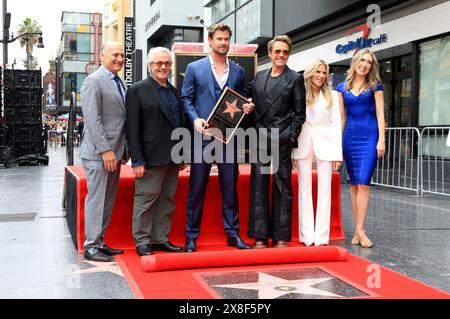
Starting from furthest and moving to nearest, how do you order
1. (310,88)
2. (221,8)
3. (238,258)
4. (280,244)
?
1. (221,8)
2. (310,88)
3. (280,244)
4. (238,258)

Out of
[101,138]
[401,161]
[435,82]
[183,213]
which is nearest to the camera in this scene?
[101,138]

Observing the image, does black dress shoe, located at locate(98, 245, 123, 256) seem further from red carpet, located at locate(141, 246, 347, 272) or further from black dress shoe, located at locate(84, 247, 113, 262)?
red carpet, located at locate(141, 246, 347, 272)

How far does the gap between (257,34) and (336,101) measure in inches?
559

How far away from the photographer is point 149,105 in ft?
15.6

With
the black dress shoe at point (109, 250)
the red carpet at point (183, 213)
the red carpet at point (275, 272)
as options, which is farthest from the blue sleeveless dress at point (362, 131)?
the black dress shoe at point (109, 250)

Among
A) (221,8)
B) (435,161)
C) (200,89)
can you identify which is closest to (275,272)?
(200,89)

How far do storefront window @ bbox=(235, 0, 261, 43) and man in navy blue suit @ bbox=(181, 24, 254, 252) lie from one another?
14.3 metres

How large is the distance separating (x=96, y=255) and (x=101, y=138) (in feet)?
3.37

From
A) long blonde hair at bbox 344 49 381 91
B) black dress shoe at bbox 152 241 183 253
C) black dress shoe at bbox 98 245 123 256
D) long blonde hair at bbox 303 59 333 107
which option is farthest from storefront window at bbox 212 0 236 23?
black dress shoe at bbox 98 245 123 256

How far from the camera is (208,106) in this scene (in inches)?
196

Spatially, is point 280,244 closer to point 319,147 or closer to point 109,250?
point 319,147

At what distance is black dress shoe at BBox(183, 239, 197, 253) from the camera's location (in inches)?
201

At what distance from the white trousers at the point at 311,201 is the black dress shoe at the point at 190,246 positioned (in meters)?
1.11

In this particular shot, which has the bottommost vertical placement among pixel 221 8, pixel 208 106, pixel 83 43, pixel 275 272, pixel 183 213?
pixel 275 272
